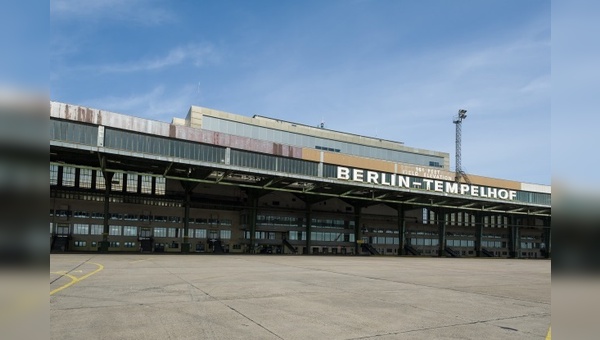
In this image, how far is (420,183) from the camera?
6656cm

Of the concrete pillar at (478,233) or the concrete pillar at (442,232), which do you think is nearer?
the concrete pillar at (442,232)

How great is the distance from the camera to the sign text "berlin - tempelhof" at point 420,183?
196 feet

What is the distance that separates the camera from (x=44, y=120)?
2.59 meters

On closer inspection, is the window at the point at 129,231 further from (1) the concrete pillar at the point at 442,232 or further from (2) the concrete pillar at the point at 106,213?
(1) the concrete pillar at the point at 442,232

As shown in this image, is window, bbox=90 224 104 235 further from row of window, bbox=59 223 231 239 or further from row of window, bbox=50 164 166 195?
row of window, bbox=50 164 166 195

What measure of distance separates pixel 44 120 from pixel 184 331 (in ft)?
26.1

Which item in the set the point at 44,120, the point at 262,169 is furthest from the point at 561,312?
the point at 262,169

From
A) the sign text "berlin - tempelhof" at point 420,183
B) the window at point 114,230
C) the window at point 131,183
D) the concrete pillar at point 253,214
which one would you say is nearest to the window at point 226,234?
the concrete pillar at point 253,214

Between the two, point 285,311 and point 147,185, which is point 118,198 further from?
point 285,311

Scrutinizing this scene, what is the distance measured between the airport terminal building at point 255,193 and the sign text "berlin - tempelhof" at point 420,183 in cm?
20

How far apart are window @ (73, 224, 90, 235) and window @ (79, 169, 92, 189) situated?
5.67 meters

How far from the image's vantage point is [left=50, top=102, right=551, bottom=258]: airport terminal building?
Result: 4872 centimetres

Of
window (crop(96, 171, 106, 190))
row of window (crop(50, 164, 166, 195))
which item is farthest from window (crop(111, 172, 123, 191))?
window (crop(96, 171, 106, 190))

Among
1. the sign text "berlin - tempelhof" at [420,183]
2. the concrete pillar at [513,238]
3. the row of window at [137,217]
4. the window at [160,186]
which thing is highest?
the sign text "berlin - tempelhof" at [420,183]
